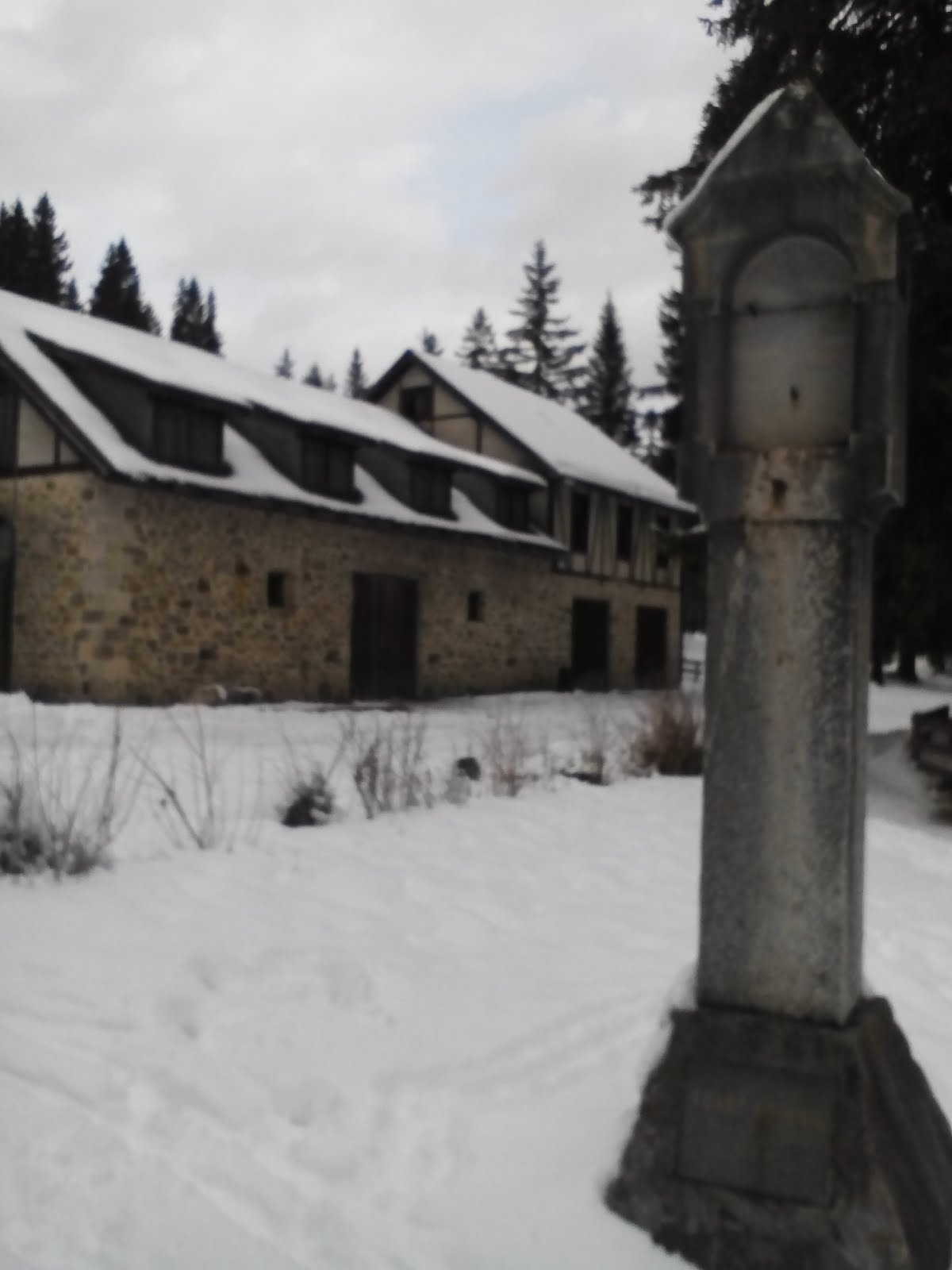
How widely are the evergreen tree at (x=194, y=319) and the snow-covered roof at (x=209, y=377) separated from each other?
1098 inches

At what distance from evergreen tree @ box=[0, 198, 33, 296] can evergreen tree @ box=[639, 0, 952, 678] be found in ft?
132

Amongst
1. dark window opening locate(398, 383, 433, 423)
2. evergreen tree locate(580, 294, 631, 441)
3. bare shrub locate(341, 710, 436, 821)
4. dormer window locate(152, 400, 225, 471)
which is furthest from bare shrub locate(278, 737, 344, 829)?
evergreen tree locate(580, 294, 631, 441)

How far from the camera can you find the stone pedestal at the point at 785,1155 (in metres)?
2.61

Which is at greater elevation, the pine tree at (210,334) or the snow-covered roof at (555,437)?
the pine tree at (210,334)

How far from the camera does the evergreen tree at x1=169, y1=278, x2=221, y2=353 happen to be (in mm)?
52469

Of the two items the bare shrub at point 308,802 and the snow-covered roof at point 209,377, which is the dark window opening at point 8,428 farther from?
the bare shrub at point 308,802

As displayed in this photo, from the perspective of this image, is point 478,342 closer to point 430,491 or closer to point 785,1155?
point 430,491

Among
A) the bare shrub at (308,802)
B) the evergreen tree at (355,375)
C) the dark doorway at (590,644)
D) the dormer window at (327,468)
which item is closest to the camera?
the bare shrub at (308,802)

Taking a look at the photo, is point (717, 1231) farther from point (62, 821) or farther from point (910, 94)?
point (910, 94)

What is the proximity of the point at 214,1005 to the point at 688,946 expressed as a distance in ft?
6.50

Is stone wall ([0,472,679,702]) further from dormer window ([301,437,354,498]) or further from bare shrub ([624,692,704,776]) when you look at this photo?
bare shrub ([624,692,704,776])

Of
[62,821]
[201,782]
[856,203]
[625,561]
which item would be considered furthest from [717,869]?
[625,561]

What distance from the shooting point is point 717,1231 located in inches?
106

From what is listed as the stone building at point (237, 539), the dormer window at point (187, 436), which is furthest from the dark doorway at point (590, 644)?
the dormer window at point (187, 436)
